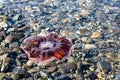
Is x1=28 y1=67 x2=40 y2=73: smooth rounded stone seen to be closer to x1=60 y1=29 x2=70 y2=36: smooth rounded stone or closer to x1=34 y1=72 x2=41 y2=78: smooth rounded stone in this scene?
x1=34 y1=72 x2=41 y2=78: smooth rounded stone

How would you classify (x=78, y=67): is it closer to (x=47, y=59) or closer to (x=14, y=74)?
(x=47, y=59)

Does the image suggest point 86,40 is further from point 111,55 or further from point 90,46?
point 111,55

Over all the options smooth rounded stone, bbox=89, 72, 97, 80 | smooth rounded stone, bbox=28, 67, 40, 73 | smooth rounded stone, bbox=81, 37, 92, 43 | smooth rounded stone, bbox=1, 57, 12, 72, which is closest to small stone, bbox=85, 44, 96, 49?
smooth rounded stone, bbox=81, 37, 92, 43

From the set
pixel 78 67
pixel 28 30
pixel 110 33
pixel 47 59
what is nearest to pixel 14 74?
pixel 47 59

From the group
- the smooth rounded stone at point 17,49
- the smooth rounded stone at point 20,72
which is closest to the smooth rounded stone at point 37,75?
the smooth rounded stone at point 20,72

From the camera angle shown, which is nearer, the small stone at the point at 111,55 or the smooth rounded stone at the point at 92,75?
the smooth rounded stone at the point at 92,75

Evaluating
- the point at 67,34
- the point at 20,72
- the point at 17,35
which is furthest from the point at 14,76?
the point at 67,34

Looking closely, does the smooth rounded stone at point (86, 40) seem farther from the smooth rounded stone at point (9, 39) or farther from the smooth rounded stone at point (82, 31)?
the smooth rounded stone at point (9, 39)
